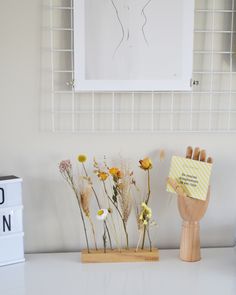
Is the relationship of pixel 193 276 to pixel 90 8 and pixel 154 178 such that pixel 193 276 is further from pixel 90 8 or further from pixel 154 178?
pixel 90 8

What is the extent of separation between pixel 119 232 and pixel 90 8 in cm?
73

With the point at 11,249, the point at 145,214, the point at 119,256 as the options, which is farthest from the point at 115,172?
the point at 11,249

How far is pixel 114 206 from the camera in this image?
131 centimetres

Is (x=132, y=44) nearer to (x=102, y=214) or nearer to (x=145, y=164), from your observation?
(x=145, y=164)

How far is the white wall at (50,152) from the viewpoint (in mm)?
1234

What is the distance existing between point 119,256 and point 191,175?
0.33 metres

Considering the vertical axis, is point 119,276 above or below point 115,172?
below

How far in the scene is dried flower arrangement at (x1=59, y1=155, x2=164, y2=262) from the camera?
1211 mm

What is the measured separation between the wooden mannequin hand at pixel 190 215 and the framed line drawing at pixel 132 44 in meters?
0.24

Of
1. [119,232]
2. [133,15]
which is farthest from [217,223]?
[133,15]

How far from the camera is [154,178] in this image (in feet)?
4.34

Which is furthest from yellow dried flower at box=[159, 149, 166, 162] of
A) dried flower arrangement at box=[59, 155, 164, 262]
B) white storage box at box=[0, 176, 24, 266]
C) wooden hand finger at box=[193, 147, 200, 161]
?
white storage box at box=[0, 176, 24, 266]

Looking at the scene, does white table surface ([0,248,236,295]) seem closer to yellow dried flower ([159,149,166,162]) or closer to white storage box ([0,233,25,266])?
white storage box ([0,233,25,266])

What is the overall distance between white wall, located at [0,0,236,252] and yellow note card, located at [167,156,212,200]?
3.5 inches
